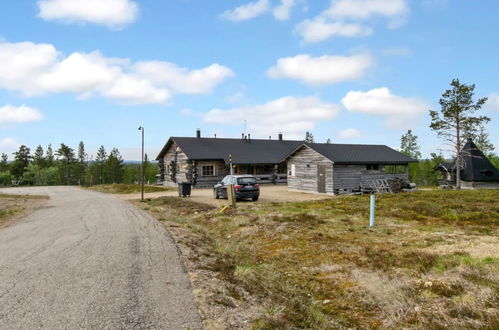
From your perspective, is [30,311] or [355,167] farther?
[355,167]

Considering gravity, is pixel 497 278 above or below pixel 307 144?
below

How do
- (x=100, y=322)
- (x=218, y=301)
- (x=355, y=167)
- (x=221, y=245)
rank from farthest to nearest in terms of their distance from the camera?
(x=355, y=167)
(x=221, y=245)
(x=218, y=301)
(x=100, y=322)

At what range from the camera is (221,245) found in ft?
35.6

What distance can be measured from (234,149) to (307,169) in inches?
491

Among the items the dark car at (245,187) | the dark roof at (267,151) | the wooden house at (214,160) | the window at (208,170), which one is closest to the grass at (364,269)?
the dark car at (245,187)

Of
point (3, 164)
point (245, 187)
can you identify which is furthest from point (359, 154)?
point (3, 164)

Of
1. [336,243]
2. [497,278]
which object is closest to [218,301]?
[497,278]

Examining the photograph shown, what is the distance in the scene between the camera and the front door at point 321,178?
29.0 metres

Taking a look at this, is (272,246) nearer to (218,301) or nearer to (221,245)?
(221,245)

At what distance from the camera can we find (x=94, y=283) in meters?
5.88

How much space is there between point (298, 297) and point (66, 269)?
435cm

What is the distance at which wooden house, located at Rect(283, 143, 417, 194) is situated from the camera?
2850cm

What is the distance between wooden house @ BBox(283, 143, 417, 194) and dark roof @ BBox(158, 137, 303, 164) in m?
7.02

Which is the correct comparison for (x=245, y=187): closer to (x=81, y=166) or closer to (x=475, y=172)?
(x=475, y=172)
